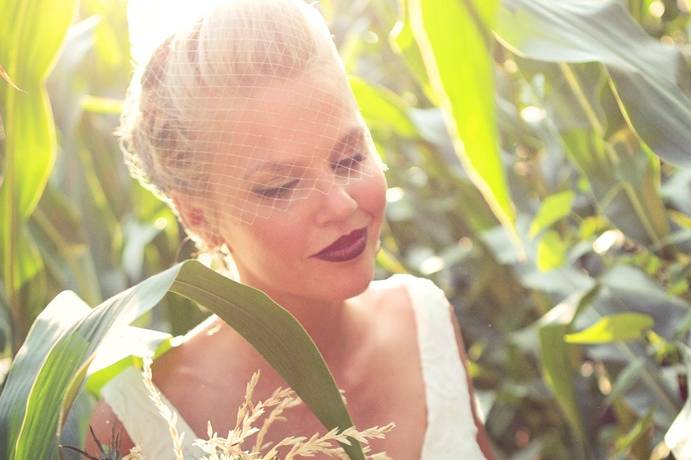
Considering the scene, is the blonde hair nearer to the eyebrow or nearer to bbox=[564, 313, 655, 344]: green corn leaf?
the eyebrow

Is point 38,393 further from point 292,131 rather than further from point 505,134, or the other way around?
point 505,134

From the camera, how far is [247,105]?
0.63 meters

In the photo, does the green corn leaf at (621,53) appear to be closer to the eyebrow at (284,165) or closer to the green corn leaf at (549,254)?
the eyebrow at (284,165)

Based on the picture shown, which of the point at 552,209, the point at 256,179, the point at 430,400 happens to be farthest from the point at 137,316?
the point at 552,209

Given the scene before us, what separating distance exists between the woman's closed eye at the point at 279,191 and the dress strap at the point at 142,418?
0.20 m

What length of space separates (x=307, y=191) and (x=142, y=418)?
0.82 feet

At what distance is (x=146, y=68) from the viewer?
66cm

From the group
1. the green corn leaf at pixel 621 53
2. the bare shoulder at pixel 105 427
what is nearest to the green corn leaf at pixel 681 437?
the green corn leaf at pixel 621 53

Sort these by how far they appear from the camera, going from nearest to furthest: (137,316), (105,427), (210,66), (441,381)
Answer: (137,316), (210,66), (105,427), (441,381)

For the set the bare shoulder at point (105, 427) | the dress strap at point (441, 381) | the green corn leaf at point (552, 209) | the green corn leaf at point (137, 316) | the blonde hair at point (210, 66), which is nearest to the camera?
the green corn leaf at point (137, 316)

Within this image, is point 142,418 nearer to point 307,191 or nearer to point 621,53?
point 307,191

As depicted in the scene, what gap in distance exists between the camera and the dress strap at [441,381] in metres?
0.83

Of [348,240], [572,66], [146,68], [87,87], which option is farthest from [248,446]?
[87,87]

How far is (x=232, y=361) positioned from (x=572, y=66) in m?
0.40
